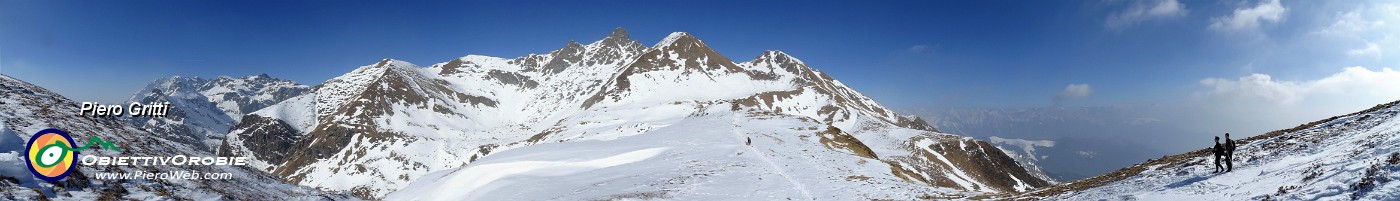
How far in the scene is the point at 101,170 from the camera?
11812 mm

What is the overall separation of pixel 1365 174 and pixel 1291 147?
9721 mm

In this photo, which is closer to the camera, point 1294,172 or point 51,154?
point 51,154

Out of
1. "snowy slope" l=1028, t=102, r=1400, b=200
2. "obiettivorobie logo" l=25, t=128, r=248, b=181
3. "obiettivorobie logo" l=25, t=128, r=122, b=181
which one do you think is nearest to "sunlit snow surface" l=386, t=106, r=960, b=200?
"snowy slope" l=1028, t=102, r=1400, b=200

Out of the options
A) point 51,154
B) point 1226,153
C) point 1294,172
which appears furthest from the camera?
point 1226,153

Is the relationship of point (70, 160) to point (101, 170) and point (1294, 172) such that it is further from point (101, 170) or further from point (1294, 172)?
point (1294, 172)

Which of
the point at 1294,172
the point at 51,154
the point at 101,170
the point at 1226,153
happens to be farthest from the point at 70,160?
the point at 1226,153

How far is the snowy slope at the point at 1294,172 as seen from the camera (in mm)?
13961

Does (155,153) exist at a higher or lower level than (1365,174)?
higher

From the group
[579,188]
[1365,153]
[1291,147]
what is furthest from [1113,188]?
[579,188]

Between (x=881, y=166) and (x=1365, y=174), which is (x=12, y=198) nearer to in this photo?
(x=1365, y=174)

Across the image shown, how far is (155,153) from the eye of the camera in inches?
571

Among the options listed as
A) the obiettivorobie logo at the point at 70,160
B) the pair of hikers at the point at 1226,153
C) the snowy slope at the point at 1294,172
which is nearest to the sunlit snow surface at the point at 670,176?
the snowy slope at the point at 1294,172

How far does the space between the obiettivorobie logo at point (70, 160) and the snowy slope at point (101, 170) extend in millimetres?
183

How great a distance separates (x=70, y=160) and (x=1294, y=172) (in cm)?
3055
